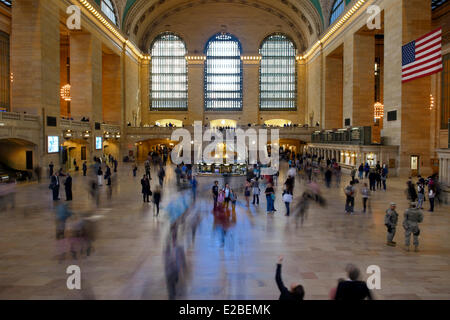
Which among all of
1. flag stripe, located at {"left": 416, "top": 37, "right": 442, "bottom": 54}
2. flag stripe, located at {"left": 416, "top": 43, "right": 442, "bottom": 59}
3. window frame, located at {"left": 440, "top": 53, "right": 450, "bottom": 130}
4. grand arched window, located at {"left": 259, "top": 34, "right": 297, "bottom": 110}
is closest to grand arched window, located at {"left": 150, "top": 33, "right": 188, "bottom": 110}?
grand arched window, located at {"left": 259, "top": 34, "right": 297, "bottom": 110}

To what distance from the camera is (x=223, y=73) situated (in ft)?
160

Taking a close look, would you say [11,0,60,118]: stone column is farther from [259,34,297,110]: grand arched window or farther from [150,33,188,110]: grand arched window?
[259,34,297,110]: grand arched window

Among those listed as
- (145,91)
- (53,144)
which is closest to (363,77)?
(53,144)

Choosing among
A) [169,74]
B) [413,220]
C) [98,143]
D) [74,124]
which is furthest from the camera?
[169,74]

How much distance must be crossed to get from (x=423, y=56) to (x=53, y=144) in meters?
21.6

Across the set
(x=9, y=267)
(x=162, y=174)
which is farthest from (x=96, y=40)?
(x=9, y=267)

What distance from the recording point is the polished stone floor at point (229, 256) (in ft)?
19.5

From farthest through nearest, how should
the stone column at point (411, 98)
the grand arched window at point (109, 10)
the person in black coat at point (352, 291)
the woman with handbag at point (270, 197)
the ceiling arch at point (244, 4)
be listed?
the ceiling arch at point (244, 4) < the grand arched window at point (109, 10) < the stone column at point (411, 98) < the woman with handbag at point (270, 197) < the person in black coat at point (352, 291)

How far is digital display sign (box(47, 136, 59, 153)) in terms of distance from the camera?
2248 centimetres

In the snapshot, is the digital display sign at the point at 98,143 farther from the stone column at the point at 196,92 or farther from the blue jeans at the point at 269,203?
the blue jeans at the point at 269,203

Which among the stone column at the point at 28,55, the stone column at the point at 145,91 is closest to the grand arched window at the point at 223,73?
the stone column at the point at 145,91

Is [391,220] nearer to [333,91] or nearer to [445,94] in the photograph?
[445,94]

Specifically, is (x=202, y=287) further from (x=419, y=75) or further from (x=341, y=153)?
(x=341, y=153)

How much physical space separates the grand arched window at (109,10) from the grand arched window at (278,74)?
19942 mm
